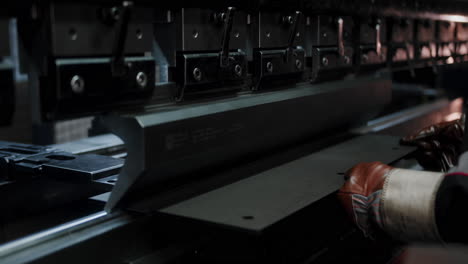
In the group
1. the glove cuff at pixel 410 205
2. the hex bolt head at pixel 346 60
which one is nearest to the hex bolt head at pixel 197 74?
the glove cuff at pixel 410 205

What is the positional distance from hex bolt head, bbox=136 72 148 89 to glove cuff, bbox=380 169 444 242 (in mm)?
728

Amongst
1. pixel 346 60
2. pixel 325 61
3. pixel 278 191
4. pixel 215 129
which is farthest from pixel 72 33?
pixel 346 60

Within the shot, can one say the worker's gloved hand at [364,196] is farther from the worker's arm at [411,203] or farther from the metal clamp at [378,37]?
the metal clamp at [378,37]

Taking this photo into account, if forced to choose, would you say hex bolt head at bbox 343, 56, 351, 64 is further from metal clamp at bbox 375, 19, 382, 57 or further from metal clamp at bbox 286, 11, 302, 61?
metal clamp at bbox 286, 11, 302, 61

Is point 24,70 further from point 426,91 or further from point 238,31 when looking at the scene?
point 426,91

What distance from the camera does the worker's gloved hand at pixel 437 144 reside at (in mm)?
2176

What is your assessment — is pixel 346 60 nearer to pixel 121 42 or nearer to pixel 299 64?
pixel 299 64

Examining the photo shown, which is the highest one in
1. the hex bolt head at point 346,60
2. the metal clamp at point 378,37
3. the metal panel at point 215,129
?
the metal clamp at point 378,37

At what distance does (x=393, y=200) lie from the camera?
1.53 metres

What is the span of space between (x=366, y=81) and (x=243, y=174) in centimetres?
100

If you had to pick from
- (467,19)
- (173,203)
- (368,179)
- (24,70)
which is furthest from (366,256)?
(467,19)

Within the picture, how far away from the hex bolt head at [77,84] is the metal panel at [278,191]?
0.35m

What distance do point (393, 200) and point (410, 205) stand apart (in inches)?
2.0

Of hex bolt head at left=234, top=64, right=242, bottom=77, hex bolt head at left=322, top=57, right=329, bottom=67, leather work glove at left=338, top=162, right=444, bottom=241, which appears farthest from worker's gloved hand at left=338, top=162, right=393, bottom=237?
hex bolt head at left=322, top=57, right=329, bottom=67
